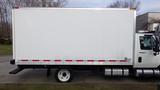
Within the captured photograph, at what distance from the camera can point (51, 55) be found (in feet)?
34.2

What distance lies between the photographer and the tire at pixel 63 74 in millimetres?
10648

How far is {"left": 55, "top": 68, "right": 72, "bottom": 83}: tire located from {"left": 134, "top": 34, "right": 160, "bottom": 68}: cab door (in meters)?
2.82

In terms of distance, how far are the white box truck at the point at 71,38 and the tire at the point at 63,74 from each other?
368mm

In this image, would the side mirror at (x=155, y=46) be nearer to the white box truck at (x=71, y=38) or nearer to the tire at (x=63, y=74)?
the white box truck at (x=71, y=38)

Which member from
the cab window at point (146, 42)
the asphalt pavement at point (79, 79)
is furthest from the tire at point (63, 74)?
the cab window at point (146, 42)

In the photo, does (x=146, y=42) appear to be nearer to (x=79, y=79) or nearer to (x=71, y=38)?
(x=71, y=38)

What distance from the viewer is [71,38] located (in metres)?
10.4

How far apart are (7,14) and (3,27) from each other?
13.0ft

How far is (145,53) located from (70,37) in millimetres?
3196

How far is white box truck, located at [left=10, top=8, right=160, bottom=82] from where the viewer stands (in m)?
10.4

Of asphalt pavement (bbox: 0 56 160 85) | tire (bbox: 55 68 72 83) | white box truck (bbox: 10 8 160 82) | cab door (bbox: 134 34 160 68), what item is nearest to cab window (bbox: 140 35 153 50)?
cab door (bbox: 134 34 160 68)

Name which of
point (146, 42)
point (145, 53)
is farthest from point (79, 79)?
point (146, 42)

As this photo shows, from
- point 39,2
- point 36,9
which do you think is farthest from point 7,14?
point 36,9

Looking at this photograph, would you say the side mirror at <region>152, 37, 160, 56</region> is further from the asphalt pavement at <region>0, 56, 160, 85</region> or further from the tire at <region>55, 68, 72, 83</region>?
the tire at <region>55, 68, 72, 83</region>
